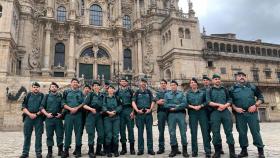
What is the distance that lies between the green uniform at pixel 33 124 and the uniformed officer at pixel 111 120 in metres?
2.06

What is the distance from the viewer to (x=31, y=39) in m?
35.1

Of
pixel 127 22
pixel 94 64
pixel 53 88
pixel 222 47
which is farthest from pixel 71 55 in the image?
pixel 53 88

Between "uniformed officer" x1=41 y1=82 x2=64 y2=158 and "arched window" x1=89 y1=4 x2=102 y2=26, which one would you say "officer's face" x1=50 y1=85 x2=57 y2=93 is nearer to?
"uniformed officer" x1=41 y1=82 x2=64 y2=158

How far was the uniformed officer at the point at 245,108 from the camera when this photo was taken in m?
8.12

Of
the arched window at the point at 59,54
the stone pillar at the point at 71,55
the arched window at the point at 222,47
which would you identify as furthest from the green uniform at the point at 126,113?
the arched window at the point at 222,47

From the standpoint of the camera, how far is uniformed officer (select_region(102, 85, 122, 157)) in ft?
29.2

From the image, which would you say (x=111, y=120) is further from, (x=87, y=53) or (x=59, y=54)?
(x=87, y=53)

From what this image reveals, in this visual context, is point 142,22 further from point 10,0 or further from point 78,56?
point 10,0

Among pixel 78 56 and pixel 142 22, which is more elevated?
pixel 142 22

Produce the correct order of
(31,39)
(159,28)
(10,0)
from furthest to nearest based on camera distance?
1. (159,28)
2. (31,39)
3. (10,0)

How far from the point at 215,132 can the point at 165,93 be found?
6.98 ft

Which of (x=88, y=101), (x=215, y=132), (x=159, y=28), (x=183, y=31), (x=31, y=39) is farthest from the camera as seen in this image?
(x=159, y=28)

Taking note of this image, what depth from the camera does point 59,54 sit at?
3794cm

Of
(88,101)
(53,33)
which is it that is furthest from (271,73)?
(88,101)
